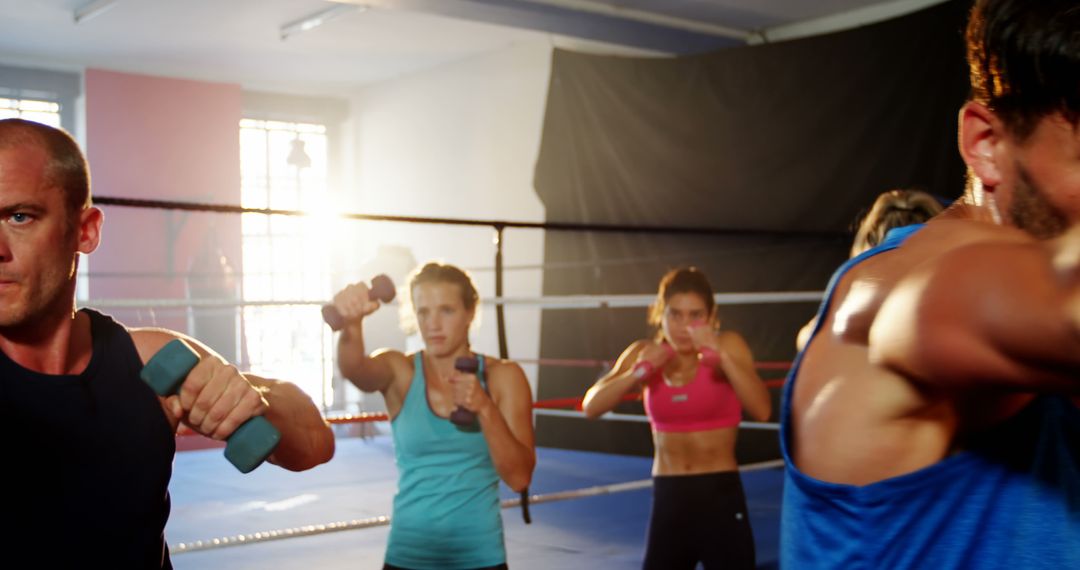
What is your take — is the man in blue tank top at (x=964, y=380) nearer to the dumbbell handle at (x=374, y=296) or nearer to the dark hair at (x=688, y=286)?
the dumbbell handle at (x=374, y=296)

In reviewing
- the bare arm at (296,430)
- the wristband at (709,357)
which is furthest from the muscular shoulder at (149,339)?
the wristband at (709,357)

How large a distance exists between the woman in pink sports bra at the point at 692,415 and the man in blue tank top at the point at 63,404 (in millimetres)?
1851

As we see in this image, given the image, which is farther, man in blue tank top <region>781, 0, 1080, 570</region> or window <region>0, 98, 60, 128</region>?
window <region>0, 98, 60, 128</region>

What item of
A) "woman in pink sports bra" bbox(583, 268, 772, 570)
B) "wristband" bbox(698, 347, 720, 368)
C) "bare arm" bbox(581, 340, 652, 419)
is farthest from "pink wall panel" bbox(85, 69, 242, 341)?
"wristband" bbox(698, 347, 720, 368)

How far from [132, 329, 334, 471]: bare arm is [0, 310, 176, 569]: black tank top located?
0.18 feet

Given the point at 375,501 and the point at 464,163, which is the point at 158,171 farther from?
the point at 375,501

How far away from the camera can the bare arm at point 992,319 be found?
563 millimetres

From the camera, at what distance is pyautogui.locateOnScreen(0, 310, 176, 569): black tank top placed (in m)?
1.20

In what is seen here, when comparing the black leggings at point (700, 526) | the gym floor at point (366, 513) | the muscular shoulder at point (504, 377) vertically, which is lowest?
the gym floor at point (366, 513)

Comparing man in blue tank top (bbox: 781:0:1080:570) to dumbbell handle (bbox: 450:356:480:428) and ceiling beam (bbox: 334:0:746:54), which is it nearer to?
dumbbell handle (bbox: 450:356:480:428)

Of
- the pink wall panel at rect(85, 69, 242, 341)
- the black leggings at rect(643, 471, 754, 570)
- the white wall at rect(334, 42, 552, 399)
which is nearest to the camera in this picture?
the black leggings at rect(643, 471, 754, 570)

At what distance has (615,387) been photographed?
318cm

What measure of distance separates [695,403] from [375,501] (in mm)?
2719

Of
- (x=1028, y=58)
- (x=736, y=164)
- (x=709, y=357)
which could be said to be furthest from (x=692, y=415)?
(x=736, y=164)
